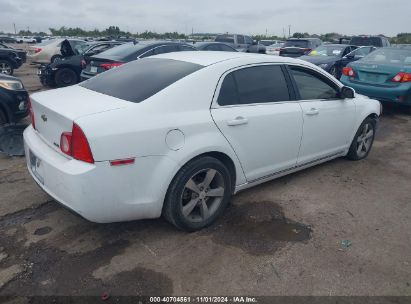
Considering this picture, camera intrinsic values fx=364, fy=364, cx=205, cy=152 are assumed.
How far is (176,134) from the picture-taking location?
9.69ft

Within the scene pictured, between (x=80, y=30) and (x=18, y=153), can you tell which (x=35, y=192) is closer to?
(x=18, y=153)

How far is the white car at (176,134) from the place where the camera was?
2713 millimetres

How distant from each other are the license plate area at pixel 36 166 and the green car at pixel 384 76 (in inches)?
281

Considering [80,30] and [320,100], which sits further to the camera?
[80,30]

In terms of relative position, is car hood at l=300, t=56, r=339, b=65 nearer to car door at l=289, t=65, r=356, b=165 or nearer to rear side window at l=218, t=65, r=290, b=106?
car door at l=289, t=65, r=356, b=165

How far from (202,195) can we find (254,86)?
4.05 ft

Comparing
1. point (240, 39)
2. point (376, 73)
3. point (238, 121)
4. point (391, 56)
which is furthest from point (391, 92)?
point (240, 39)

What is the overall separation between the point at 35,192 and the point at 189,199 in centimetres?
192

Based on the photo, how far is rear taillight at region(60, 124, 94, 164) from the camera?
8.64 ft

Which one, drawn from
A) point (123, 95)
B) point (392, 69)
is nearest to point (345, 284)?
point (123, 95)

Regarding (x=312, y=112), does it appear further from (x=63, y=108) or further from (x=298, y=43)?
(x=298, y=43)

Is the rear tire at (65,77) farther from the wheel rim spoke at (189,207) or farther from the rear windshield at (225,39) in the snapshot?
the rear windshield at (225,39)

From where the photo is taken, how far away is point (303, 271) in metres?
2.84

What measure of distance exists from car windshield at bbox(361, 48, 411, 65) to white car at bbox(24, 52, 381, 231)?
4.96 meters
